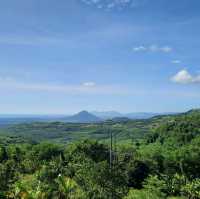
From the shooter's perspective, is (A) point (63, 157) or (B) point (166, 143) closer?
(A) point (63, 157)

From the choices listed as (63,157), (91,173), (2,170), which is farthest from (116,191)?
(63,157)

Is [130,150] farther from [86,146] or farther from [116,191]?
[116,191]

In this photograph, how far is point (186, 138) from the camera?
594 ft

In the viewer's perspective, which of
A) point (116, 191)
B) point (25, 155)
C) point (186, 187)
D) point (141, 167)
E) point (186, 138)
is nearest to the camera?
point (116, 191)

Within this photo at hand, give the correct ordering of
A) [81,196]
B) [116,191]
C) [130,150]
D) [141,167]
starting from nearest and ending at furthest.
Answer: [81,196] → [116,191] → [141,167] → [130,150]

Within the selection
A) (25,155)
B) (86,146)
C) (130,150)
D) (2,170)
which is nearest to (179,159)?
(130,150)

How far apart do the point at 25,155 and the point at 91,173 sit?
2171 inches

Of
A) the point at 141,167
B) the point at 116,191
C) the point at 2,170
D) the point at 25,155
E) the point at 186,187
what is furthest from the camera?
the point at 25,155

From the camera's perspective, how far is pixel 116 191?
68.1m

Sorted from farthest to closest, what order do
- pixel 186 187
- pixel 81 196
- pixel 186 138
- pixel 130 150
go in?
pixel 186 138 → pixel 130 150 → pixel 186 187 → pixel 81 196

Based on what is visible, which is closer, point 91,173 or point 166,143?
point 91,173

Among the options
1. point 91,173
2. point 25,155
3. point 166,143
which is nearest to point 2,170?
point 91,173

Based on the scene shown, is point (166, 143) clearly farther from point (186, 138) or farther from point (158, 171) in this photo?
point (158, 171)

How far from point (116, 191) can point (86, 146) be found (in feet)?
194
